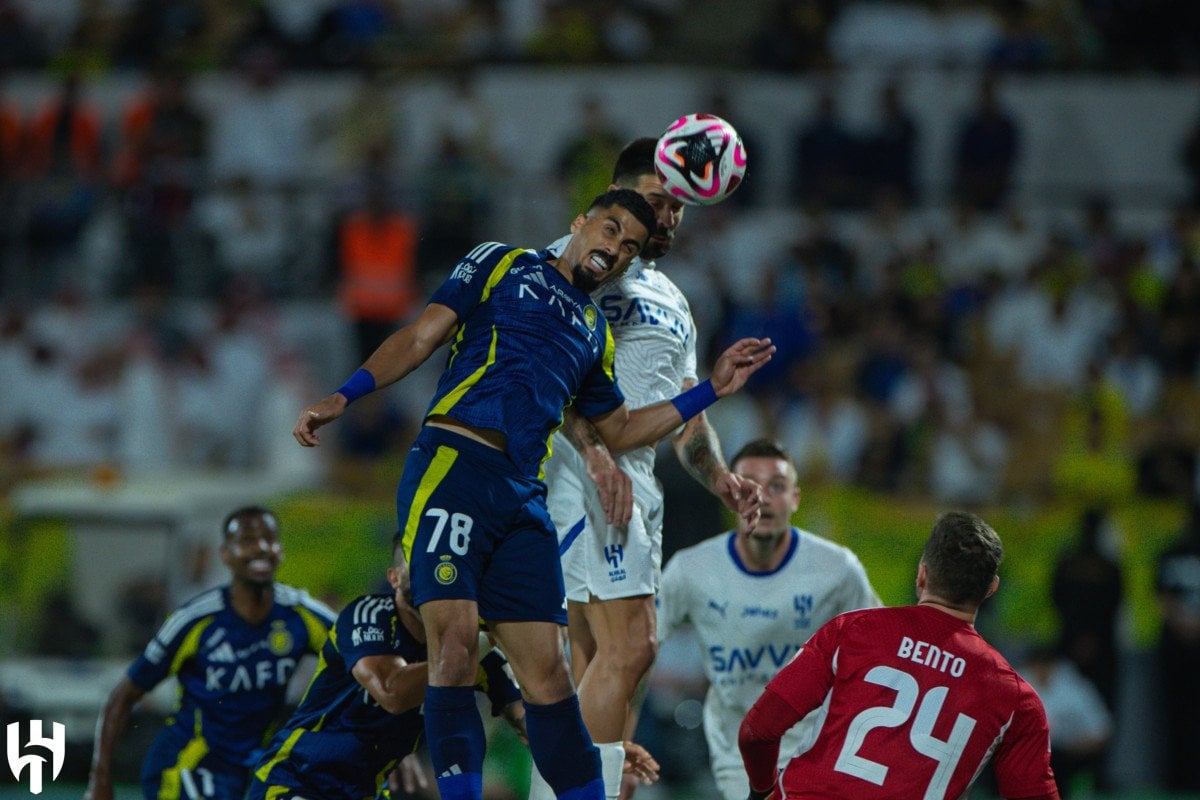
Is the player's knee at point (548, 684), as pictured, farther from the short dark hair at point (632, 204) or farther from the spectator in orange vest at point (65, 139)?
the spectator in orange vest at point (65, 139)

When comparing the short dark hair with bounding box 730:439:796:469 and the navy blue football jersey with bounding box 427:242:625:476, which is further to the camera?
the short dark hair with bounding box 730:439:796:469

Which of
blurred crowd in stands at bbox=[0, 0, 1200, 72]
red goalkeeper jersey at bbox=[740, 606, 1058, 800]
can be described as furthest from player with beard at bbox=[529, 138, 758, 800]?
blurred crowd in stands at bbox=[0, 0, 1200, 72]

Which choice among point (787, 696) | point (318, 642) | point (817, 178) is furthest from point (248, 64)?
point (787, 696)

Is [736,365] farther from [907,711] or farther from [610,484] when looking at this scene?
[907,711]

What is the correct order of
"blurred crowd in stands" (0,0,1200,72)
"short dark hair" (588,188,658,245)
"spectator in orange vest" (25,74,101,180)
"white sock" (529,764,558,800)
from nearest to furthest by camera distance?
"short dark hair" (588,188,658,245)
"white sock" (529,764,558,800)
"spectator in orange vest" (25,74,101,180)
"blurred crowd in stands" (0,0,1200,72)

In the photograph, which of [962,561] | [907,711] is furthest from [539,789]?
[962,561]

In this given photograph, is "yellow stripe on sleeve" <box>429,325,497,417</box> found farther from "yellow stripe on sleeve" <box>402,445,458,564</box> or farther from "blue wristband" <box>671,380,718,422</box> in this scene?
"blue wristband" <box>671,380,718,422</box>

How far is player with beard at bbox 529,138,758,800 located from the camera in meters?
6.94

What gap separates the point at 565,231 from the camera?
15664 mm

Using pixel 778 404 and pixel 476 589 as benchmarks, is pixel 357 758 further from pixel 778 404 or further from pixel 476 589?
pixel 778 404

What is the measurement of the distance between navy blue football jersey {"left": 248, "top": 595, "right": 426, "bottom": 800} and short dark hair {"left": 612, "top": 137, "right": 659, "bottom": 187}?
1.99 meters

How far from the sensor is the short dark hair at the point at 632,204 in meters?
6.52

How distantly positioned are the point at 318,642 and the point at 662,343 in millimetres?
2285

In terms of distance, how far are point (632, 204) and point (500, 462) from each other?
1.10 meters
